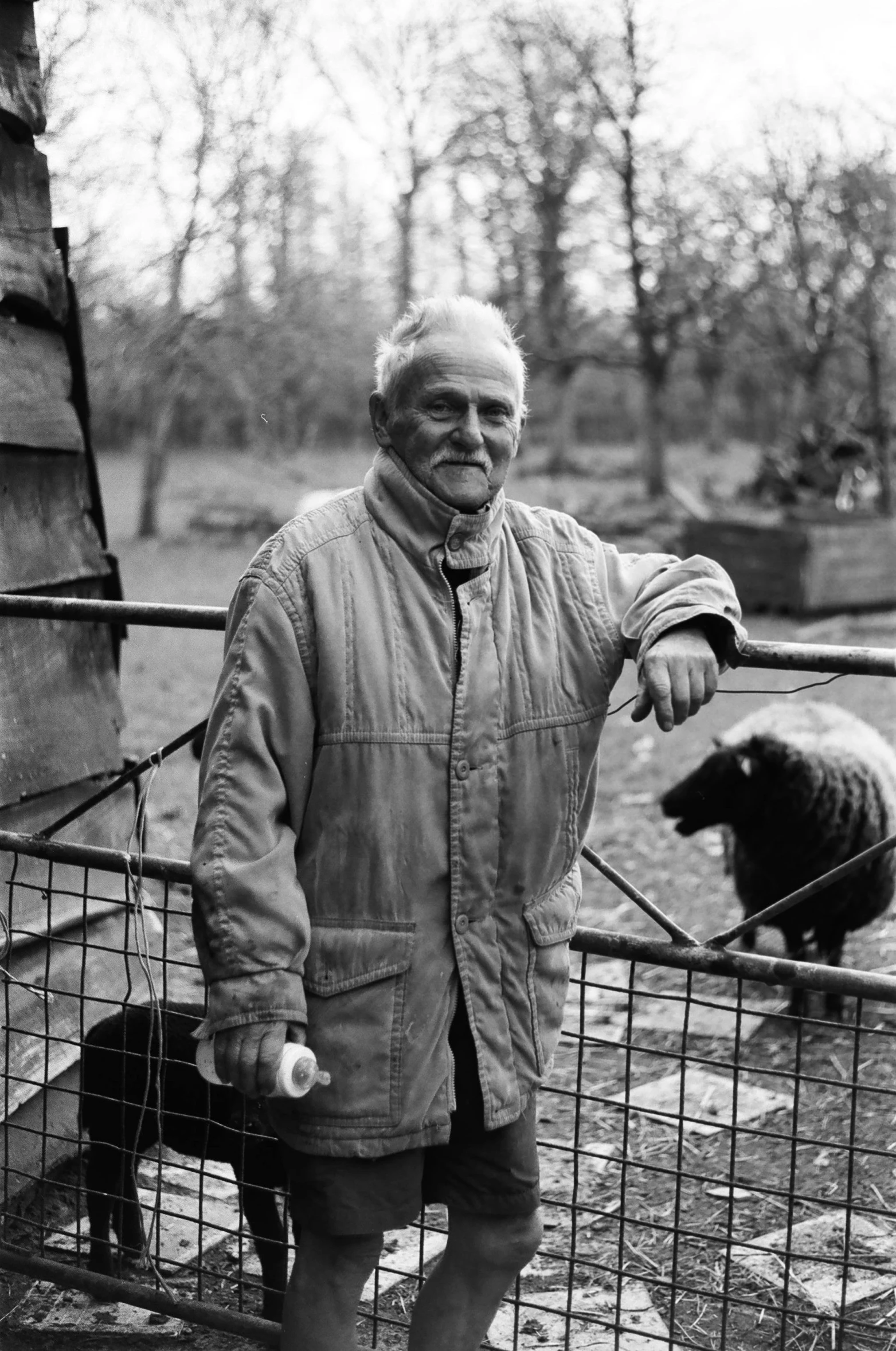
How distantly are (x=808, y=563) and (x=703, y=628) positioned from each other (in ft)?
37.7

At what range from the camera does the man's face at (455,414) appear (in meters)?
2.00

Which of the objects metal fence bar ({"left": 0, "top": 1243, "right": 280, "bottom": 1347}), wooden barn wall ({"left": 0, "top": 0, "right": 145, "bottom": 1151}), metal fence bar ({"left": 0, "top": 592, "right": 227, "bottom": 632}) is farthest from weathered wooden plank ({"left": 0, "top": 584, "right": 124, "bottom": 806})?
metal fence bar ({"left": 0, "top": 1243, "right": 280, "bottom": 1347})

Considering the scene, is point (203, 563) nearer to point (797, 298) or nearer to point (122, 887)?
point (797, 298)

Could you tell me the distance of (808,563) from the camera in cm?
1304

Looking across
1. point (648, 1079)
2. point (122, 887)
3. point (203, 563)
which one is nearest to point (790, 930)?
point (648, 1079)

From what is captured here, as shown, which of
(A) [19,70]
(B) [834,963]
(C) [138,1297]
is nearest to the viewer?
(C) [138,1297]

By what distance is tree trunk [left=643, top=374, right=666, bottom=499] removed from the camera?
73.2ft

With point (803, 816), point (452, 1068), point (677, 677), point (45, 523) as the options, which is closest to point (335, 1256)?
point (452, 1068)

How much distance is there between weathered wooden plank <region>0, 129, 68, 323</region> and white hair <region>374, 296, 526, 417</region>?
202 centimetres

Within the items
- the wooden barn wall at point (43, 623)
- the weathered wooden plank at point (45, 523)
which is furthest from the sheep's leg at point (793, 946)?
the weathered wooden plank at point (45, 523)

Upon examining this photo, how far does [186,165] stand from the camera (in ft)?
45.9

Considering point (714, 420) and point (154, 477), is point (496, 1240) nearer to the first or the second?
point (154, 477)

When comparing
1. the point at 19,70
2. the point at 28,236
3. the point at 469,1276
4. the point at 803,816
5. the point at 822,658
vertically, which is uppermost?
the point at 19,70

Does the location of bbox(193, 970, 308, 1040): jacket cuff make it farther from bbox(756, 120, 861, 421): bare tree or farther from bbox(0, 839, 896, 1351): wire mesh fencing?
bbox(756, 120, 861, 421): bare tree
